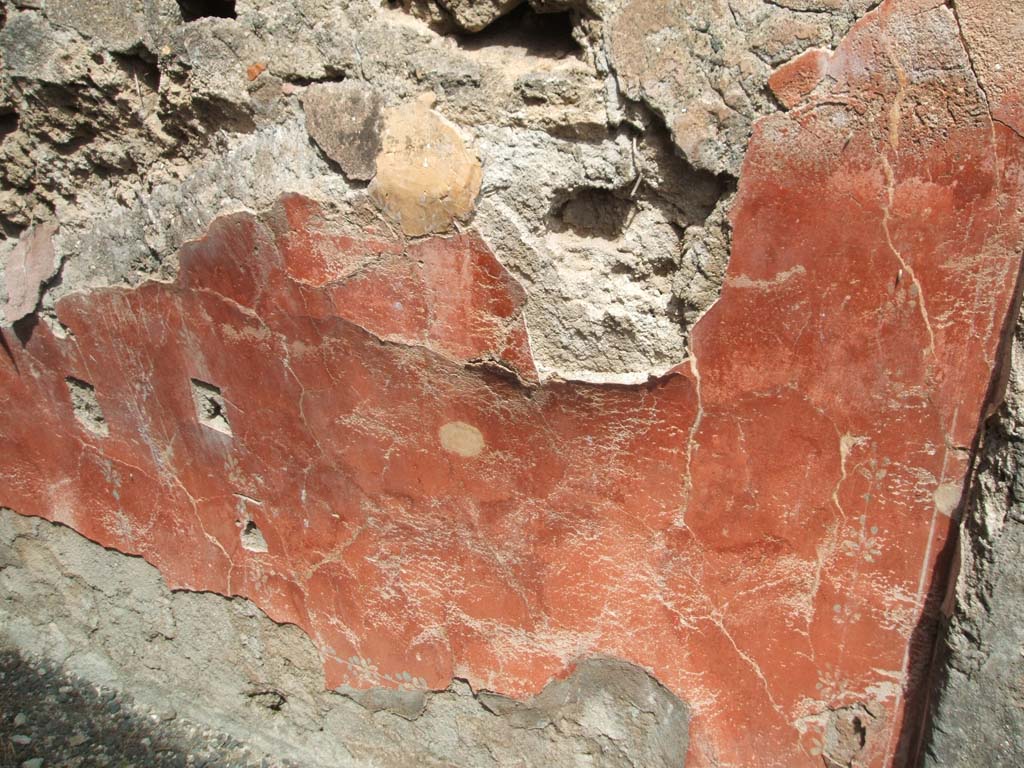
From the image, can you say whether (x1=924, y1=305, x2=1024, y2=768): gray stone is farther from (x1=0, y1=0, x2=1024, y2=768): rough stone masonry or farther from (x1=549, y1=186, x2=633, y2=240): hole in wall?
(x1=549, y1=186, x2=633, y2=240): hole in wall

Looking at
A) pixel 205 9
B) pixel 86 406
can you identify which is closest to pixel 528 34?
pixel 205 9

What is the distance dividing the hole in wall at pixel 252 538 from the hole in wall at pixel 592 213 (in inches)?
41.8

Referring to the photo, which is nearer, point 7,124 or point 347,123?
point 347,123

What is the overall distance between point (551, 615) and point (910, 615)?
64 cm

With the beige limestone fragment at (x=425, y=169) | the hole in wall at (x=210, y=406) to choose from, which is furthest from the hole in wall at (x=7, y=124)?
the beige limestone fragment at (x=425, y=169)

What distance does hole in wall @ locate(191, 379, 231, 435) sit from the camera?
1.73 metres

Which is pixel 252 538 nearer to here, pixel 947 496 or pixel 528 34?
pixel 528 34

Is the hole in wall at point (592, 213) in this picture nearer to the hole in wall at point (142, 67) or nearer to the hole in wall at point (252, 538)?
the hole in wall at point (142, 67)

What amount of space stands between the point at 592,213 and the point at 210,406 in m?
0.99

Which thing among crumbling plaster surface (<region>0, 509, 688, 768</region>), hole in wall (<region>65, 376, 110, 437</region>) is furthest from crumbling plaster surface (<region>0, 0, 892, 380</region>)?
crumbling plaster surface (<region>0, 509, 688, 768</region>)

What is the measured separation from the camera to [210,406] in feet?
5.78

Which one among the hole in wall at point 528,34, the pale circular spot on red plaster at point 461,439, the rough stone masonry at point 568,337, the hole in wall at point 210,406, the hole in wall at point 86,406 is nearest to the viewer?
the rough stone masonry at point 568,337

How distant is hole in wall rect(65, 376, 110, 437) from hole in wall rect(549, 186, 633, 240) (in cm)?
132

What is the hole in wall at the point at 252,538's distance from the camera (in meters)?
1.87
